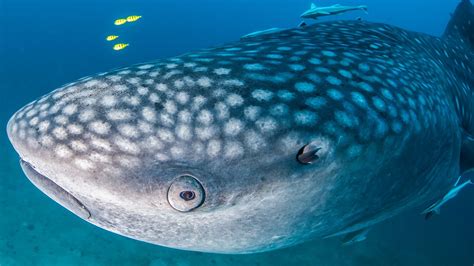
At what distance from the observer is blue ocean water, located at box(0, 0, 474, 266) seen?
10047 mm

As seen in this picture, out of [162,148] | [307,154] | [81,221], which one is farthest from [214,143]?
[81,221]

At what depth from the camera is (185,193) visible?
6.13ft

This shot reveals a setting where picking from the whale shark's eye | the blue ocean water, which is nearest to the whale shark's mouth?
the whale shark's eye

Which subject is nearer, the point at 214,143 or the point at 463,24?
the point at 214,143

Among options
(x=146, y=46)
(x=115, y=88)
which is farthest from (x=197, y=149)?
(x=146, y=46)

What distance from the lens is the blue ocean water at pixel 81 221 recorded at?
33.0 ft

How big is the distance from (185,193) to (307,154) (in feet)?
2.14

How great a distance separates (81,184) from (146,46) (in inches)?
1524

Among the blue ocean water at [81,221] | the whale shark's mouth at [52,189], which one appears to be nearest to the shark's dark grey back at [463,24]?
the whale shark's mouth at [52,189]

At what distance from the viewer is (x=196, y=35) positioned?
152 ft

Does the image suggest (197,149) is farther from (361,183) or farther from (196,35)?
(196,35)

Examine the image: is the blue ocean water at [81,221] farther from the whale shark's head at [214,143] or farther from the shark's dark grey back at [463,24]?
the whale shark's head at [214,143]

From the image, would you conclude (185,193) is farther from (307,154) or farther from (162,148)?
(307,154)

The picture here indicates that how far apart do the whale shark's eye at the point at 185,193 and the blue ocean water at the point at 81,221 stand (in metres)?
8.18
